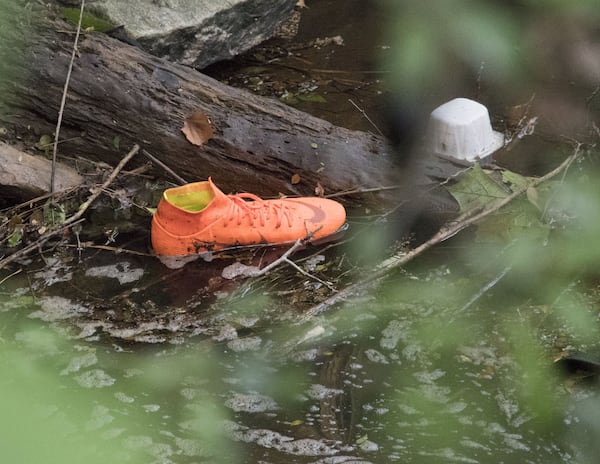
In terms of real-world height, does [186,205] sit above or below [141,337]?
above

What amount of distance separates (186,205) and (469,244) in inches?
43.7

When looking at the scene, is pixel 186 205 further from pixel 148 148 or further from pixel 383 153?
pixel 383 153

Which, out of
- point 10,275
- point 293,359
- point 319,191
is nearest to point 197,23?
point 319,191

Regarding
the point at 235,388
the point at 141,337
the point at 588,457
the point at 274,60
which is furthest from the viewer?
the point at 274,60

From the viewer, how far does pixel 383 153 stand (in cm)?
329

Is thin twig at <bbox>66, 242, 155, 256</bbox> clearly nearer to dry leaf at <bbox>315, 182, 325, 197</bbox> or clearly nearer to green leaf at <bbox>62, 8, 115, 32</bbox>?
dry leaf at <bbox>315, 182, 325, 197</bbox>

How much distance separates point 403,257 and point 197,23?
2.21 meters

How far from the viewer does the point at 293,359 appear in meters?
2.32

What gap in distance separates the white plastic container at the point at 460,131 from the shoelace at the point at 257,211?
0.85 metres

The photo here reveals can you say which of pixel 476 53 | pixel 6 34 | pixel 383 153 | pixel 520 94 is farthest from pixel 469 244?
pixel 6 34

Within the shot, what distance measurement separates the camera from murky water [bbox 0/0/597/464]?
6.31 feet

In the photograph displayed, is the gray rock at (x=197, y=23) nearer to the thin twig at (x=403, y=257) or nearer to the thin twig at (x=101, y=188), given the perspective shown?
the thin twig at (x=101, y=188)

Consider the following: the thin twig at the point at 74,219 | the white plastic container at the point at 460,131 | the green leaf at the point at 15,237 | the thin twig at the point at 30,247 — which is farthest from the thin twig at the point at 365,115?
the green leaf at the point at 15,237

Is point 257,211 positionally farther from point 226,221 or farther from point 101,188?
point 101,188
